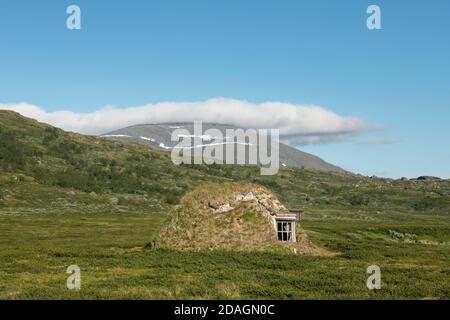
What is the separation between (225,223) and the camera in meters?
43.0

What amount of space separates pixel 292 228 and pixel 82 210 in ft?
235

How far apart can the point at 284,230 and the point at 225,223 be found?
5653mm

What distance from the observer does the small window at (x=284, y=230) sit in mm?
44812

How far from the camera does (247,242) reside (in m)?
42.2

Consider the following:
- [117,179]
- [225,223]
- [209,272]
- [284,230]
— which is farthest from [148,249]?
[117,179]

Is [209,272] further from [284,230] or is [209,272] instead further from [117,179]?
[117,179]

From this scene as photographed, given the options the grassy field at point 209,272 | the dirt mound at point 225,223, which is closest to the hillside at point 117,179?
the grassy field at point 209,272

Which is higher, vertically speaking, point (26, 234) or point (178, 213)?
point (178, 213)

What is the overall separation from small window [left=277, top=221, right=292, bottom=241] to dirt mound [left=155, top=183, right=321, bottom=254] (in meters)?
0.98

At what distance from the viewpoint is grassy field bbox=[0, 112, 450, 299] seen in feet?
87.4

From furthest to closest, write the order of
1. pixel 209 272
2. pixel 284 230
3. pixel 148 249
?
pixel 284 230
pixel 148 249
pixel 209 272

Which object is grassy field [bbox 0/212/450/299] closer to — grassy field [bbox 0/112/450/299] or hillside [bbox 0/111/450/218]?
grassy field [bbox 0/112/450/299]

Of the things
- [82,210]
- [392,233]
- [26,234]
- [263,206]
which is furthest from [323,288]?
[82,210]
